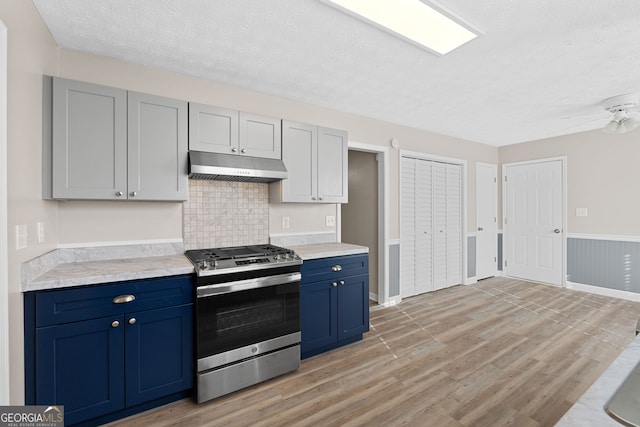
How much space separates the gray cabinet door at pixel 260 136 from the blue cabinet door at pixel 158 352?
141 cm

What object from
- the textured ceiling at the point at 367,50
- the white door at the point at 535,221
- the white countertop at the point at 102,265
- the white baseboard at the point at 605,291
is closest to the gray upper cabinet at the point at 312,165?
the textured ceiling at the point at 367,50

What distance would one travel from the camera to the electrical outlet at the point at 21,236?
5.01 feet

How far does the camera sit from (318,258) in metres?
2.71

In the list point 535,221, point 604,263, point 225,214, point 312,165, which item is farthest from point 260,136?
point 604,263

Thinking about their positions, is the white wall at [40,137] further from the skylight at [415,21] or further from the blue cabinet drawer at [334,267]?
the skylight at [415,21]

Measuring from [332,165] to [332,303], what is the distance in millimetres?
1426

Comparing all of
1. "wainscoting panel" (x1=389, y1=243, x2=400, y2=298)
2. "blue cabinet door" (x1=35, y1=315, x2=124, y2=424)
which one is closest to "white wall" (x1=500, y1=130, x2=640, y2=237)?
"wainscoting panel" (x1=389, y1=243, x2=400, y2=298)

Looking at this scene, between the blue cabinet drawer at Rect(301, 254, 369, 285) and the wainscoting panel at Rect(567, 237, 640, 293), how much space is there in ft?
13.2

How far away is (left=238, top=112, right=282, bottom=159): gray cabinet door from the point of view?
2.65m

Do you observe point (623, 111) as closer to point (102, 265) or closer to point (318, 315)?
point (318, 315)

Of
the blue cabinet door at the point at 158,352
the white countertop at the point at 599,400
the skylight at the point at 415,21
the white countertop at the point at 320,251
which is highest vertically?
the skylight at the point at 415,21

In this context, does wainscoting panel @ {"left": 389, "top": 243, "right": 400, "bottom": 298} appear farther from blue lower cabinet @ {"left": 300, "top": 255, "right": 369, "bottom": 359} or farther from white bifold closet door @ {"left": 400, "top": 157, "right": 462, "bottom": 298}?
blue lower cabinet @ {"left": 300, "top": 255, "right": 369, "bottom": 359}

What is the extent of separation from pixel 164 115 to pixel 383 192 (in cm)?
275

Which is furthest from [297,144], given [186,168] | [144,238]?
[144,238]
